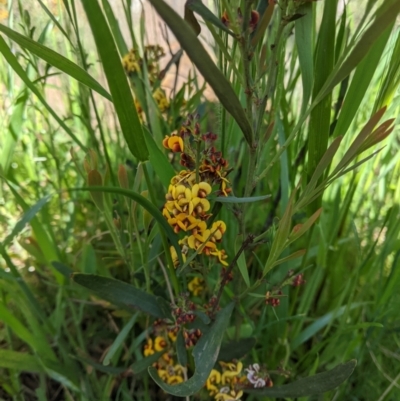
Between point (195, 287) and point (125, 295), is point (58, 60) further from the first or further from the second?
point (195, 287)

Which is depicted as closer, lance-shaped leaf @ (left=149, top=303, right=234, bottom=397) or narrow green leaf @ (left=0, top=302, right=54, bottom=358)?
lance-shaped leaf @ (left=149, top=303, right=234, bottom=397)

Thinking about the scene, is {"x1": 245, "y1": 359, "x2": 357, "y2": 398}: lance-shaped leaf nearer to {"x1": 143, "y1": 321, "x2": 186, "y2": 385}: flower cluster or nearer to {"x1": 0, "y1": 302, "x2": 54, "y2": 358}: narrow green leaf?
{"x1": 143, "y1": 321, "x2": 186, "y2": 385}: flower cluster

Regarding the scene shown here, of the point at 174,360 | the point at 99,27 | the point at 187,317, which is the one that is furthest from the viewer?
the point at 174,360

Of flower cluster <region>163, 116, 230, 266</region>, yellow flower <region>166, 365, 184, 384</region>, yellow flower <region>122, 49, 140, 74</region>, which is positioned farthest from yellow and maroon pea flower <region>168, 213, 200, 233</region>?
yellow flower <region>122, 49, 140, 74</region>

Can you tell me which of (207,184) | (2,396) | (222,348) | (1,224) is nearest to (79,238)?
(1,224)

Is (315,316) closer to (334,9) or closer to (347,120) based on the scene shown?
(347,120)

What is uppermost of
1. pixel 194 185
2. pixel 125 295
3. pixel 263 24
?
pixel 263 24

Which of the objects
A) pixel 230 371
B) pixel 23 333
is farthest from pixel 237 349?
pixel 23 333
